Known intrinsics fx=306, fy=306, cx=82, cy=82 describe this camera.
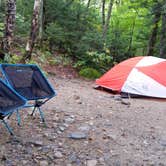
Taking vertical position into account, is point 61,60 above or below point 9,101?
below

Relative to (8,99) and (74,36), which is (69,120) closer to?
(8,99)

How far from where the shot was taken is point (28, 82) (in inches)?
205

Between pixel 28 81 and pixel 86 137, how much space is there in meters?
1.45

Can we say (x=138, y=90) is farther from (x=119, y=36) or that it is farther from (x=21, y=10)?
(x=21, y=10)

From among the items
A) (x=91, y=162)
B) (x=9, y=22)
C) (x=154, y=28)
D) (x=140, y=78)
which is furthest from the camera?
(x=154, y=28)

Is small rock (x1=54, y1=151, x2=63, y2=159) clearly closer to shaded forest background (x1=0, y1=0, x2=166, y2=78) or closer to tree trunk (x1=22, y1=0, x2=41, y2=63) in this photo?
tree trunk (x1=22, y1=0, x2=41, y2=63)

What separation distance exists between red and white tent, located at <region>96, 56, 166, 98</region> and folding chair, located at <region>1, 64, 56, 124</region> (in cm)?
402

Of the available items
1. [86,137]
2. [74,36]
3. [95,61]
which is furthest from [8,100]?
[74,36]

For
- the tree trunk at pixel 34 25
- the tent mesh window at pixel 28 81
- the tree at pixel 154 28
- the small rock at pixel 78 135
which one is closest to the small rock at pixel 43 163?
the small rock at pixel 78 135

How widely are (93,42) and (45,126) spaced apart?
25.5 ft

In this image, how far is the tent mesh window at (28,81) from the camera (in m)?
4.98

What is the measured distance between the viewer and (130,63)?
9.59 meters

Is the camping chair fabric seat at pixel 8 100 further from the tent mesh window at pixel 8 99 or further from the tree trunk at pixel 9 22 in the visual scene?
the tree trunk at pixel 9 22

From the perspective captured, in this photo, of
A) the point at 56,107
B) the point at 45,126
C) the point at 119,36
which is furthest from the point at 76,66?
the point at 45,126
